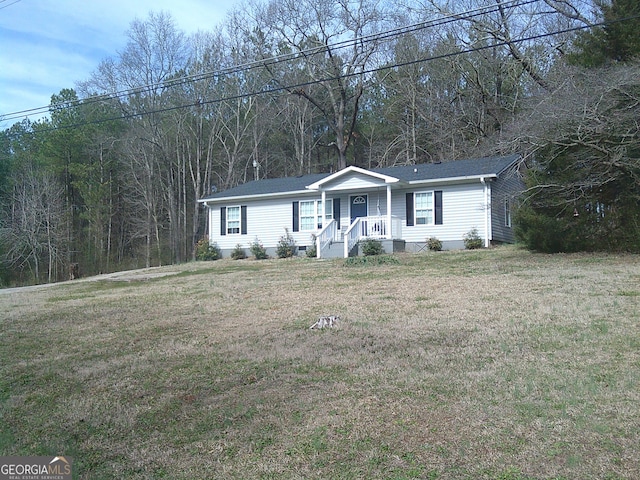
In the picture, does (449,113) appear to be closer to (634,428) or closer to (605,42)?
(605,42)

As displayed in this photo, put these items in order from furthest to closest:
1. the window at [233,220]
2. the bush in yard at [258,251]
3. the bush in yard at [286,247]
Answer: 1. the window at [233,220]
2. the bush in yard at [258,251]
3. the bush in yard at [286,247]

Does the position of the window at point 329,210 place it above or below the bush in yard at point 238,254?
above

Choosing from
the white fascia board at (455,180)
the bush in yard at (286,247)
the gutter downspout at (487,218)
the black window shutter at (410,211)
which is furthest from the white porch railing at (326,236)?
the gutter downspout at (487,218)

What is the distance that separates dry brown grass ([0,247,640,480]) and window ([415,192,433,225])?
33.2 ft

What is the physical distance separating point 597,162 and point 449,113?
17.0m

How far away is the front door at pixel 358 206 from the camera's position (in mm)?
24312

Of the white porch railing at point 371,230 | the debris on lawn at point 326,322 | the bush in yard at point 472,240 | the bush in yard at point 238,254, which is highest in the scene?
the white porch railing at point 371,230

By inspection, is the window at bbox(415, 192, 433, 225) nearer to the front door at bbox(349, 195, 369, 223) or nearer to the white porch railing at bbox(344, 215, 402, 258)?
the white porch railing at bbox(344, 215, 402, 258)

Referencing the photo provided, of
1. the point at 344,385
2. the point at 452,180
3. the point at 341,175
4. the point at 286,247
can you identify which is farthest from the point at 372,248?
the point at 344,385

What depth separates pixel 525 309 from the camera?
995 centimetres

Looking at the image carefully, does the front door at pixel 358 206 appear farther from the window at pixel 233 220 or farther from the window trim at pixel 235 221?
the window at pixel 233 220

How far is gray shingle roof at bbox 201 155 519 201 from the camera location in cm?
2226

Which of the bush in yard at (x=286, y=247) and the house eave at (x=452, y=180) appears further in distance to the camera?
the bush in yard at (x=286, y=247)

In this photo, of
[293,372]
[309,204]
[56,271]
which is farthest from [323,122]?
[293,372]
